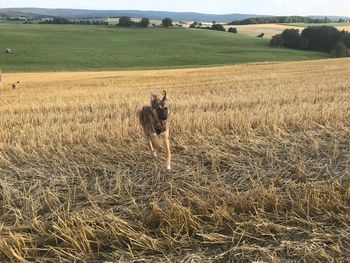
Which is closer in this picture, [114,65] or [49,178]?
Answer: [49,178]

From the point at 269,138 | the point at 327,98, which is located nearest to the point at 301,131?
the point at 269,138

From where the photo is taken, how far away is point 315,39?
273ft

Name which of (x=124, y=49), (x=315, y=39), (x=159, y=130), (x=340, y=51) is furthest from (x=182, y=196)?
(x=315, y=39)

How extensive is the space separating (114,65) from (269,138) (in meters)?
50.7

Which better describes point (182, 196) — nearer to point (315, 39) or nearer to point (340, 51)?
point (340, 51)

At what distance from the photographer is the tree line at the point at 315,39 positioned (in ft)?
265

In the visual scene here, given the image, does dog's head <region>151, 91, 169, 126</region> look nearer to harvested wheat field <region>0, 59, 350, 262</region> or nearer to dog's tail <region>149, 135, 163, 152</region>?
dog's tail <region>149, 135, 163, 152</region>

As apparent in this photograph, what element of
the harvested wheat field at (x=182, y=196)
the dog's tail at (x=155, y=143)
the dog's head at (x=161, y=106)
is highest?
the dog's head at (x=161, y=106)

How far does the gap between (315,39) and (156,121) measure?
8261 centimetres

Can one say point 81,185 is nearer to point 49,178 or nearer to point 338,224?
point 49,178

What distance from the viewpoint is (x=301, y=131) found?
8.36 metres

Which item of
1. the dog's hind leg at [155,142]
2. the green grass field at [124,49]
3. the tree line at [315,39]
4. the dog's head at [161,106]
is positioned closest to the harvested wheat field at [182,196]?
the dog's hind leg at [155,142]

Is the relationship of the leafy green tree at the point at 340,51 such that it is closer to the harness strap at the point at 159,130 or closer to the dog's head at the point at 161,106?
the harness strap at the point at 159,130

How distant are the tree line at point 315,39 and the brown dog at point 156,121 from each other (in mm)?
77007
